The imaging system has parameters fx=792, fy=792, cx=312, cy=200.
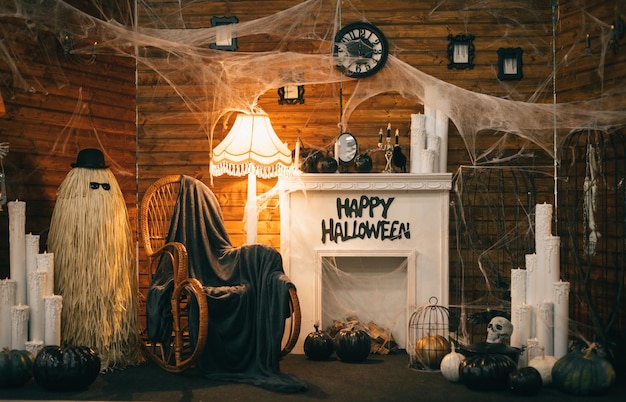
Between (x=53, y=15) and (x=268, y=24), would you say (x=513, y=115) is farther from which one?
(x=53, y=15)

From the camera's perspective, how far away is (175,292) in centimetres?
481

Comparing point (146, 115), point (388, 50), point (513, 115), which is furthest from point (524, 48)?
point (146, 115)

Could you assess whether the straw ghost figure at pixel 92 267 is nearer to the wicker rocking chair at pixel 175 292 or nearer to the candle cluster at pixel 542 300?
the wicker rocking chair at pixel 175 292

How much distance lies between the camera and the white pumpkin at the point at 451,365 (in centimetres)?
466

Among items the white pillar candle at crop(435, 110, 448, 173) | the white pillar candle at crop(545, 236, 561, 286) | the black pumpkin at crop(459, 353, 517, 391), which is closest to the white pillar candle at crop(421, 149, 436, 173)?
the white pillar candle at crop(435, 110, 448, 173)

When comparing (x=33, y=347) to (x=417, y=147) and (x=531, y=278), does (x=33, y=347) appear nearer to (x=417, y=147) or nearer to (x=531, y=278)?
(x=417, y=147)

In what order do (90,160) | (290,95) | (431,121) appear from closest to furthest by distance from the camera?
(90,160) < (431,121) < (290,95)

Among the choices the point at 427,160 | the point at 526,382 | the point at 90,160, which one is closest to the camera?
the point at 526,382

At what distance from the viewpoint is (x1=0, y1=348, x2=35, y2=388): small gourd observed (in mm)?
4504

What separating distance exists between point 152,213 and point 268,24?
5.32ft

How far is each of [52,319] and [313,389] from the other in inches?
65.6

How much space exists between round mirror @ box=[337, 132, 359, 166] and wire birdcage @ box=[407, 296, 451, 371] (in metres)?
1.15

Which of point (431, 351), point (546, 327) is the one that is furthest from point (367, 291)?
point (546, 327)

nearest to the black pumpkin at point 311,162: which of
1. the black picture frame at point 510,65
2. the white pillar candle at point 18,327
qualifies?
the black picture frame at point 510,65
